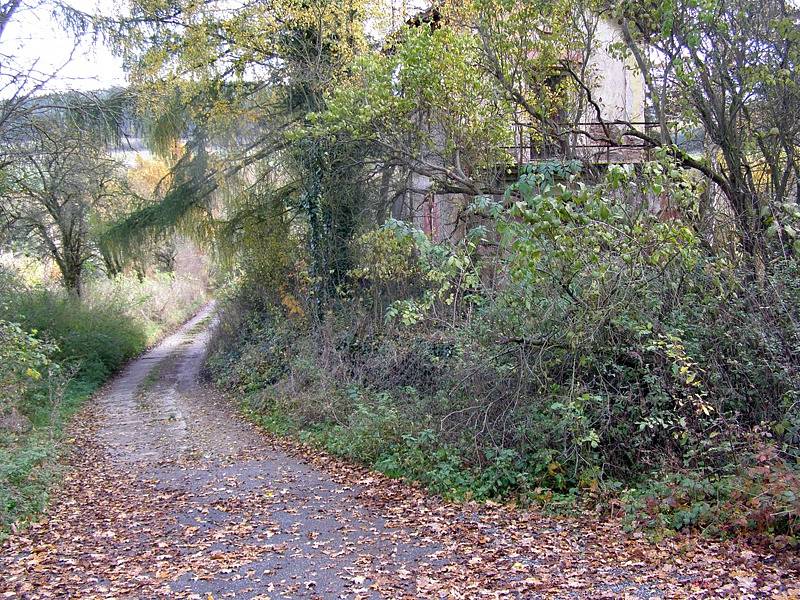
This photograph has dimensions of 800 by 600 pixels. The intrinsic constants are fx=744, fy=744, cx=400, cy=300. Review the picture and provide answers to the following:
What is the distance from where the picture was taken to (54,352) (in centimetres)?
2056

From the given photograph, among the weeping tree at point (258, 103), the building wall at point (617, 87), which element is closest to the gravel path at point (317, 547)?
the weeping tree at point (258, 103)

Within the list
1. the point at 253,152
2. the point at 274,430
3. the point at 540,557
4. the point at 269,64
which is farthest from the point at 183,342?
the point at 540,557

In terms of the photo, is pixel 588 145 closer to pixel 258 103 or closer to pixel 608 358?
pixel 608 358

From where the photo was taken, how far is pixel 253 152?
1842 centimetres

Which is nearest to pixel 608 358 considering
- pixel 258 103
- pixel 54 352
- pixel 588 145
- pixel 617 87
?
pixel 588 145

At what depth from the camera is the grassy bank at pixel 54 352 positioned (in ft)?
30.9

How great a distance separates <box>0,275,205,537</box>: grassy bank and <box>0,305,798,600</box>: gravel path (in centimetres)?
50

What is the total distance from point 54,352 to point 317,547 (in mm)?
16190

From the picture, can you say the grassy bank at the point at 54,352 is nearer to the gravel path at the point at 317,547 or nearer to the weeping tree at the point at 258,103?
the gravel path at the point at 317,547

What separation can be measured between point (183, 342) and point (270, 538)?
2419cm

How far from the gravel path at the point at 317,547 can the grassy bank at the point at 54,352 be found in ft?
1.65

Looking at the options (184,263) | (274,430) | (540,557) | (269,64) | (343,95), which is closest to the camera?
(540,557)

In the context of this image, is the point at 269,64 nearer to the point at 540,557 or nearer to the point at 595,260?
the point at 595,260

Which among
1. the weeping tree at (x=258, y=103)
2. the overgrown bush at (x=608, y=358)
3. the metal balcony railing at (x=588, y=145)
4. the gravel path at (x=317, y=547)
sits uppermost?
the weeping tree at (x=258, y=103)
